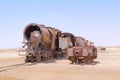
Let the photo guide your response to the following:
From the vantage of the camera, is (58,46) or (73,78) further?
(58,46)

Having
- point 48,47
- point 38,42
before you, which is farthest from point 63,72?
point 48,47

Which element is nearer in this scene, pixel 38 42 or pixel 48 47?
pixel 38 42

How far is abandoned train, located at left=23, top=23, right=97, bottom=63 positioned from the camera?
76.7ft

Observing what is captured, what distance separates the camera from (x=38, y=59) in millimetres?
26141

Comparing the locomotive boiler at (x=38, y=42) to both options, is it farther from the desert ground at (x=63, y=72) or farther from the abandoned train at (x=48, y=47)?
the desert ground at (x=63, y=72)

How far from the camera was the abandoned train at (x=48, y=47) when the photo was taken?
23.4m

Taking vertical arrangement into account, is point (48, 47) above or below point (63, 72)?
above

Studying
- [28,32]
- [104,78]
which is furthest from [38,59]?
[104,78]

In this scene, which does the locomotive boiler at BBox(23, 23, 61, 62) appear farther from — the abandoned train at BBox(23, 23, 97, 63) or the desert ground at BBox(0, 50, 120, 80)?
the desert ground at BBox(0, 50, 120, 80)

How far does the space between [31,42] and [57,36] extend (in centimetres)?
411

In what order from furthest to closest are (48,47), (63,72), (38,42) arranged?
(48,47) → (38,42) → (63,72)

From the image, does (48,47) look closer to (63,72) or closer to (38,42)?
(38,42)

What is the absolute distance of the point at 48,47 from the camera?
27.8 meters

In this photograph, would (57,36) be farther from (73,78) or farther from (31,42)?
(73,78)
